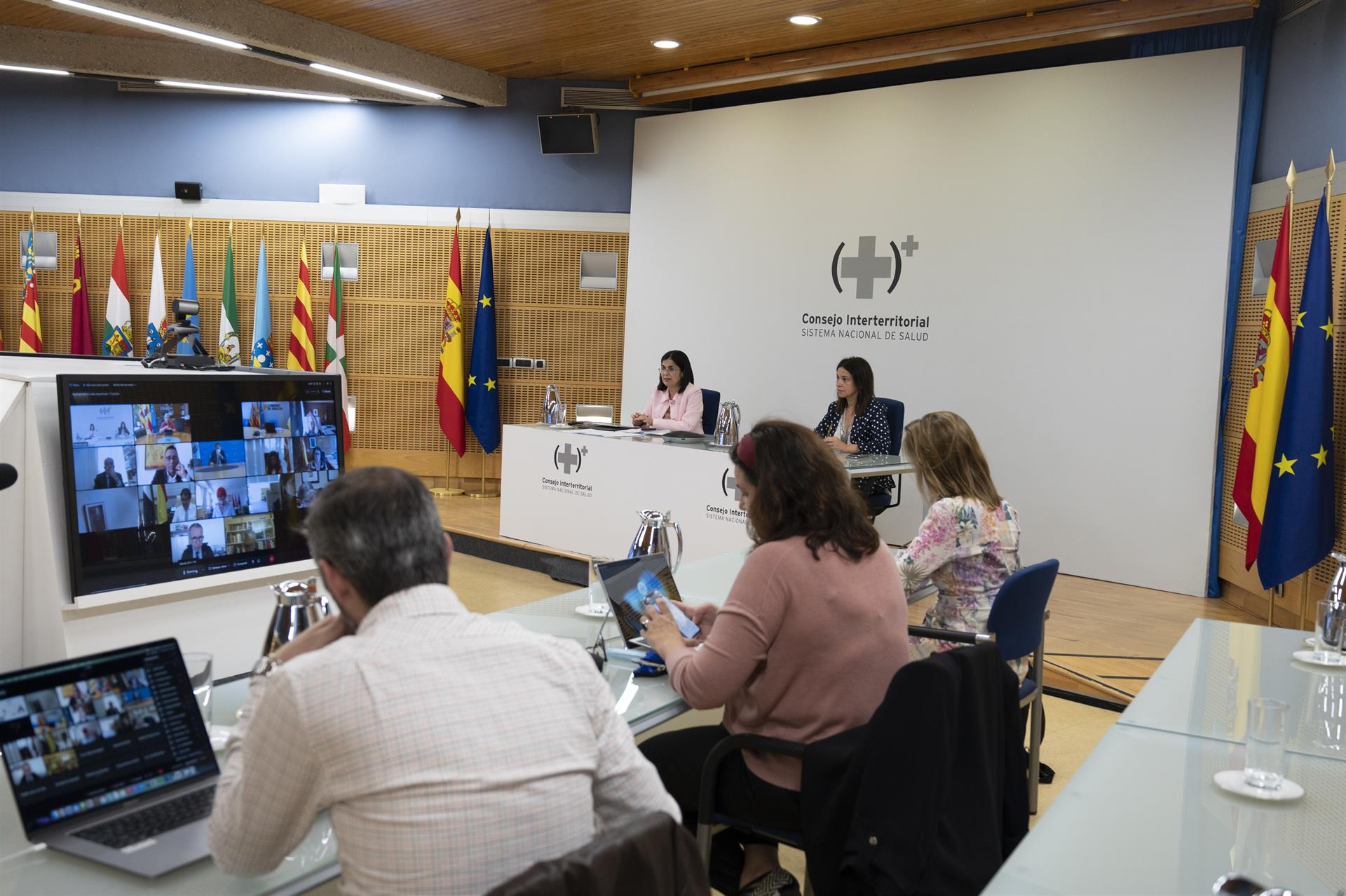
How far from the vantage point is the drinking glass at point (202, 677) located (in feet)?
6.01

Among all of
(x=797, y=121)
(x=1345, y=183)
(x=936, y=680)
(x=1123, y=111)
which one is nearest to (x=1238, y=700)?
(x=936, y=680)

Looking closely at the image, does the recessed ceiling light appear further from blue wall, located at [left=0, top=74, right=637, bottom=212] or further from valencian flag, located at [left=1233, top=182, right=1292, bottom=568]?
valencian flag, located at [left=1233, top=182, right=1292, bottom=568]

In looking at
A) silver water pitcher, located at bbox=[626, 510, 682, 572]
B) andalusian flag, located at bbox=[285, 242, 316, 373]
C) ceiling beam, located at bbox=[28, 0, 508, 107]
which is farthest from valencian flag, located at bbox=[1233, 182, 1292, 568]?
andalusian flag, located at bbox=[285, 242, 316, 373]

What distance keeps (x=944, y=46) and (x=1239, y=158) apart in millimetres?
1888

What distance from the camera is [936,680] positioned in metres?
1.94

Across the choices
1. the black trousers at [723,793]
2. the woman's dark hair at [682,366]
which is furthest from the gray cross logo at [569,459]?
the black trousers at [723,793]

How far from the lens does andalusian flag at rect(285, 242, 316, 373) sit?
360 inches

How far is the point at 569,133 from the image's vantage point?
8789 mm

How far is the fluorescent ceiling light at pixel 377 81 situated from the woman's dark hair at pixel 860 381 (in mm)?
4148

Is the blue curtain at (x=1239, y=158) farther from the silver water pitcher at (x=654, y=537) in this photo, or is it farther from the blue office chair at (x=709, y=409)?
the silver water pitcher at (x=654, y=537)

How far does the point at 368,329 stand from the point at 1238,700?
820cm

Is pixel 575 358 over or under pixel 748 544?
over

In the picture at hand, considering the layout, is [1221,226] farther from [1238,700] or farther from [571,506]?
[1238,700]

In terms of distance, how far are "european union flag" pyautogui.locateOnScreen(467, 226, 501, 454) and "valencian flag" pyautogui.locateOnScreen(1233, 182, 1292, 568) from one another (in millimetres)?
5771
